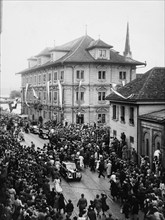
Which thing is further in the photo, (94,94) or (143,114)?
(94,94)

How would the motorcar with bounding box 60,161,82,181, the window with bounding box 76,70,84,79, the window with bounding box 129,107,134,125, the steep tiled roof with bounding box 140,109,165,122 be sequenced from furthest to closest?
the window with bounding box 76,70,84,79 < the window with bounding box 129,107,134,125 < the steep tiled roof with bounding box 140,109,165,122 < the motorcar with bounding box 60,161,82,181

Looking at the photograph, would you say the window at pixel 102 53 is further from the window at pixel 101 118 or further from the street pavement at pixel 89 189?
the street pavement at pixel 89 189

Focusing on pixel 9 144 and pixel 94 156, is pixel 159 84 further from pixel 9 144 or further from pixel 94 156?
pixel 9 144

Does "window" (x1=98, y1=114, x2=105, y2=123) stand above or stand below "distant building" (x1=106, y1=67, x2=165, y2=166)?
below

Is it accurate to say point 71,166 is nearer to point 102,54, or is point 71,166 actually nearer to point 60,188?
point 60,188

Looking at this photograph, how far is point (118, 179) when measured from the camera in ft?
70.4

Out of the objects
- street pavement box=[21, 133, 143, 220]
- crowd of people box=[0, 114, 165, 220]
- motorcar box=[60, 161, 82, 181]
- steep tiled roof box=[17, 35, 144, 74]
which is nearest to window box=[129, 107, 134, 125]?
crowd of people box=[0, 114, 165, 220]

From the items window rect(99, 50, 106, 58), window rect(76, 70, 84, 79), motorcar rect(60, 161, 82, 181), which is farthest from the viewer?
window rect(99, 50, 106, 58)

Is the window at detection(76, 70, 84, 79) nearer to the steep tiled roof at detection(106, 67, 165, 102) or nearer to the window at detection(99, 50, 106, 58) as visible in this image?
the window at detection(99, 50, 106, 58)

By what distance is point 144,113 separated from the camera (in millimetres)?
31922

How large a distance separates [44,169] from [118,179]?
490cm

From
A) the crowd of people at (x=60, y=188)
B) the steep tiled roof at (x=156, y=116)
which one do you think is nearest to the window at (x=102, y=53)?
the crowd of people at (x=60, y=188)

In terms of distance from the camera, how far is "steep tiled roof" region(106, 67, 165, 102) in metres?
32.2

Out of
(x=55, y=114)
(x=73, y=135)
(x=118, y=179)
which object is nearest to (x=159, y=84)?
(x=73, y=135)
